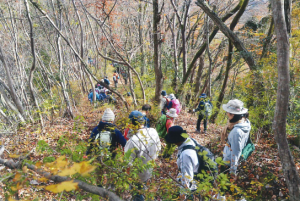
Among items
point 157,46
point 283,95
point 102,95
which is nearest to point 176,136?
point 283,95

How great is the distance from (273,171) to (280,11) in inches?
139

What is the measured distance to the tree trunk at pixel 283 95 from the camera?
2301 mm

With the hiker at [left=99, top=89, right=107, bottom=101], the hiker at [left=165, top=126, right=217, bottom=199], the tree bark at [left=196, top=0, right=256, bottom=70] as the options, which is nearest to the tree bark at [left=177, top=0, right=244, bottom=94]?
the tree bark at [left=196, top=0, right=256, bottom=70]

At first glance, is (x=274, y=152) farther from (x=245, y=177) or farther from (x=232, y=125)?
(x=232, y=125)

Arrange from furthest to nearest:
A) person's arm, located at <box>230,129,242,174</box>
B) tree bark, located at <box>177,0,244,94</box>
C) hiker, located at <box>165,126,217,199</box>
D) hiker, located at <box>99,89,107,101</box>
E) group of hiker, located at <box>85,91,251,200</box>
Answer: hiker, located at <box>99,89,107,101</box>, tree bark, located at <box>177,0,244,94</box>, person's arm, located at <box>230,129,242,174</box>, group of hiker, located at <box>85,91,251,200</box>, hiker, located at <box>165,126,217,199</box>

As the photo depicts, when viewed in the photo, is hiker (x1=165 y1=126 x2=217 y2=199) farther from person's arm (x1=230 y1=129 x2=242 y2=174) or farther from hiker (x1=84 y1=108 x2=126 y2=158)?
hiker (x1=84 y1=108 x2=126 y2=158)

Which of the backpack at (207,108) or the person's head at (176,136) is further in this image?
the backpack at (207,108)

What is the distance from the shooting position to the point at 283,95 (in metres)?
2.41

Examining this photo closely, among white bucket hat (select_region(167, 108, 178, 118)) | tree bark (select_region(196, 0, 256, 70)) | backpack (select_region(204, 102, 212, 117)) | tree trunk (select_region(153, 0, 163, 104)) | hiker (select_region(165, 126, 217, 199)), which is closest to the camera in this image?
hiker (select_region(165, 126, 217, 199))

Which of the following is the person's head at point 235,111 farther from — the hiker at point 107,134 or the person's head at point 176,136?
the hiker at point 107,134

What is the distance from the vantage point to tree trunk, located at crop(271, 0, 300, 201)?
2.30 meters

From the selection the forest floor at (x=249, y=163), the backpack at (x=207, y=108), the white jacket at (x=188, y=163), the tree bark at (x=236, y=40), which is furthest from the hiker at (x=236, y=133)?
the backpack at (x=207, y=108)

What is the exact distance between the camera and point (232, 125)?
306 centimetres

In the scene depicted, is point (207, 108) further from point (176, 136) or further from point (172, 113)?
point (176, 136)
